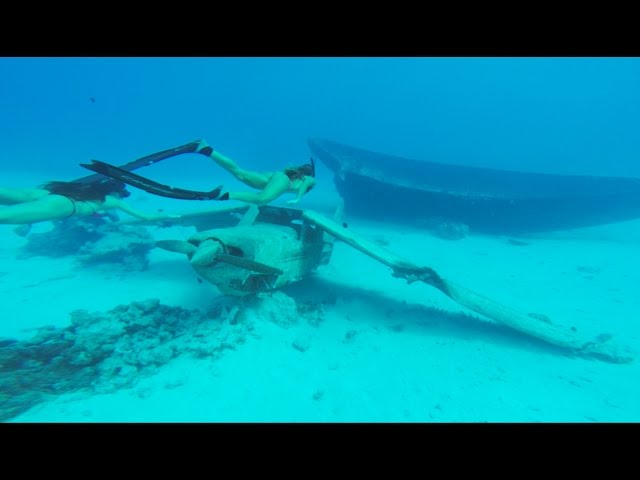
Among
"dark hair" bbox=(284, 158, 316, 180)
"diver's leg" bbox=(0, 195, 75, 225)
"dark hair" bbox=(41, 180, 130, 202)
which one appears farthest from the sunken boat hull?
"diver's leg" bbox=(0, 195, 75, 225)

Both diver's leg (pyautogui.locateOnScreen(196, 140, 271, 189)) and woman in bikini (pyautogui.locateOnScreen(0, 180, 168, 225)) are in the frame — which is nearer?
woman in bikini (pyautogui.locateOnScreen(0, 180, 168, 225))

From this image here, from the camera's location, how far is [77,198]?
5094mm

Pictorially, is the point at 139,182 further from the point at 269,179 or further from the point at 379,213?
the point at 379,213

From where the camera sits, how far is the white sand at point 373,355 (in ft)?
13.6

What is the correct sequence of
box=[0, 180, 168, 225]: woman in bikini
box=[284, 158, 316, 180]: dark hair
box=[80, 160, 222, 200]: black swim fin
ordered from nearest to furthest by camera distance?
box=[80, 160, 222, 200]: black swim fin < box=[0, 180, 168, 225]: woman in bikini < box=[284, 158, 316, 180]: dark hair

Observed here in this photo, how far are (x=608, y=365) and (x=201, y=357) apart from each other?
258 inches

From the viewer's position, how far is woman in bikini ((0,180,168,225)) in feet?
14.3

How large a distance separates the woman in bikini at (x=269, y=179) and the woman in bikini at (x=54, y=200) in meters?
1.78

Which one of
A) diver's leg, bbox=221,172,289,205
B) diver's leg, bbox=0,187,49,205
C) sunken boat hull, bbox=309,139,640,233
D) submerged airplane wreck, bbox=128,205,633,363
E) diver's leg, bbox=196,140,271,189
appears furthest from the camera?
sunken boat hull, bbox=309,139,640,233

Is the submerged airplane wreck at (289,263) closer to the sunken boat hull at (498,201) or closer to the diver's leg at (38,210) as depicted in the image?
the diver's leg at (38,210)

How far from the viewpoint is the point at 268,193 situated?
5.88 meters

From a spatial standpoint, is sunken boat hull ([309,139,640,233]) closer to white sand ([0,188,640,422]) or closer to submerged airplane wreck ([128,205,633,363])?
white sand ([0,188,640,422])

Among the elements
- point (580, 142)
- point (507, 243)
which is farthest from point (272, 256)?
point (580, 142)
